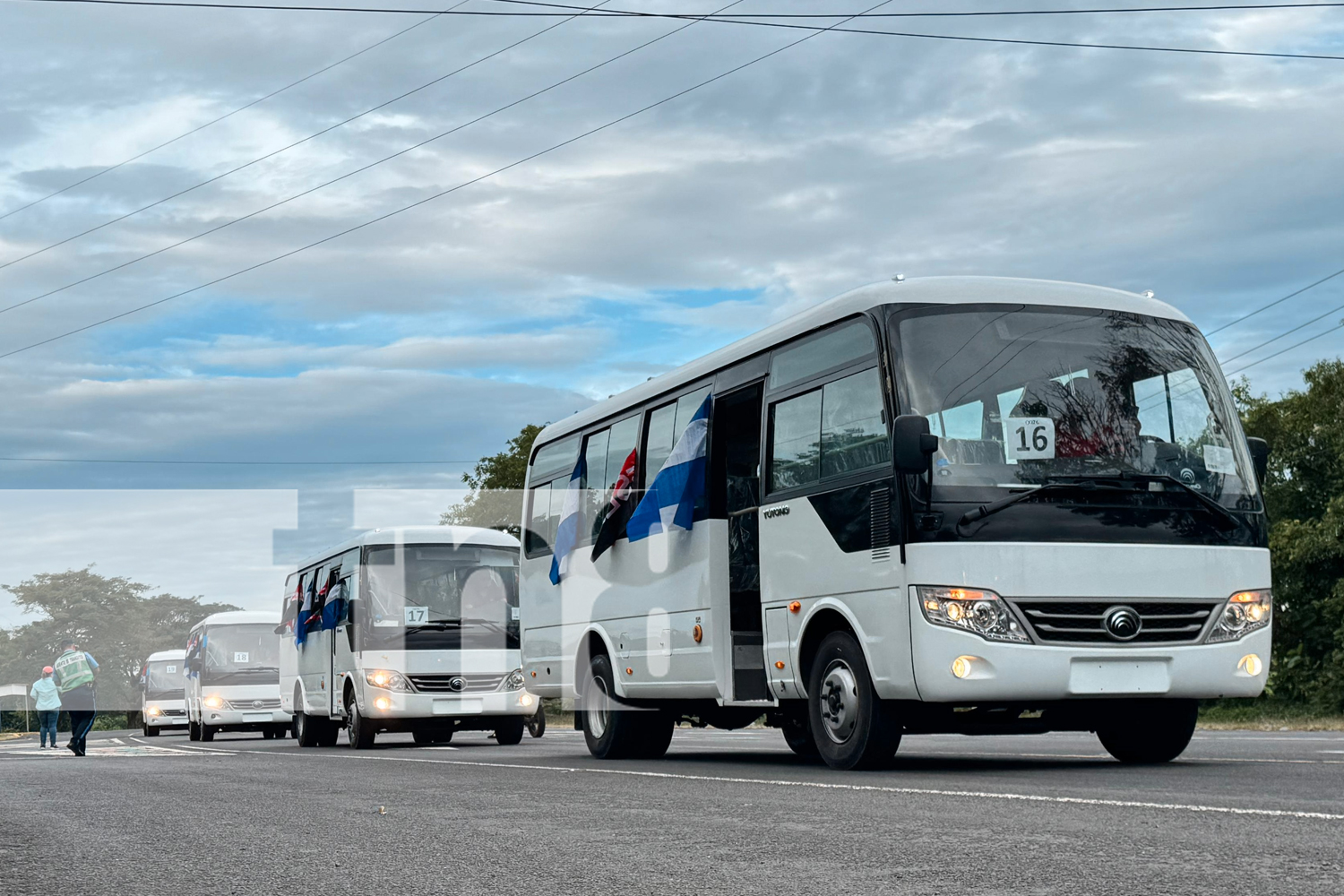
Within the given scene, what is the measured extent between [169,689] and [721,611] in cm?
4068

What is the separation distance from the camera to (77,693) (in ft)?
78.3

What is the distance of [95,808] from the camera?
1009 centimetres

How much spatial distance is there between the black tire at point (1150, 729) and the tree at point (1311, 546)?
24.8 meters

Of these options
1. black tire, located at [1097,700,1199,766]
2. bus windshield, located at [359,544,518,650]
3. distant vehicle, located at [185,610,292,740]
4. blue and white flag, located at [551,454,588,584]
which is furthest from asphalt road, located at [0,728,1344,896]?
distant vehicle, located at [185,610,292,740]

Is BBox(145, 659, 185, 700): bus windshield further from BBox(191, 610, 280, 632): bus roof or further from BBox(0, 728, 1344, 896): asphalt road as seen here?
BBox(0, 728, 1344, 896): asphalt road

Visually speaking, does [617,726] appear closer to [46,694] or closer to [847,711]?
[847,711]

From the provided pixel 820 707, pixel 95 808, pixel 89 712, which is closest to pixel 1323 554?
pixel 89 712

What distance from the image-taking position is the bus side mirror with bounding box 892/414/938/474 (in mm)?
10125

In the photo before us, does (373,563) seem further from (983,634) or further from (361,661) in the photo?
(983,634)

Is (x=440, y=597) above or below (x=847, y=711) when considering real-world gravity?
above

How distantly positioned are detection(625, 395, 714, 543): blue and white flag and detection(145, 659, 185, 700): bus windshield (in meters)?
38.5

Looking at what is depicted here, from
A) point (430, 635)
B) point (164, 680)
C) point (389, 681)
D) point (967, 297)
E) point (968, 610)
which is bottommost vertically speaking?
point (164, 680)

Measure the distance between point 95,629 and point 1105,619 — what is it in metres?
120

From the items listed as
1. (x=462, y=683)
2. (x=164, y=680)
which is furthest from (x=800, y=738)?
(x=164, y=680)
